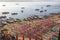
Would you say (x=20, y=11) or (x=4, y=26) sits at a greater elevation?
(x=20, y=11)

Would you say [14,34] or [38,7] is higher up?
[38,7]

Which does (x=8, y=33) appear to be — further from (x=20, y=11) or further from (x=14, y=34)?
(x=20, y=11)

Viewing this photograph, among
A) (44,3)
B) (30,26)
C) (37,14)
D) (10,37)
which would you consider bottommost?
(10,37)

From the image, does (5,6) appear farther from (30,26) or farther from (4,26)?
(30,26)

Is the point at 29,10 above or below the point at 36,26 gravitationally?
above

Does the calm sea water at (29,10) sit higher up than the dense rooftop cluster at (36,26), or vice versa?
the calm sea water at (29,10)

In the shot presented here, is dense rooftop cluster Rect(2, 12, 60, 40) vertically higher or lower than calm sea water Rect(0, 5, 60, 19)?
lower

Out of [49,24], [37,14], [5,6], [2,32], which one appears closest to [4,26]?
[2,32]

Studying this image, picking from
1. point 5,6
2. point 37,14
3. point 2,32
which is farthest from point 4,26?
point 37,14
